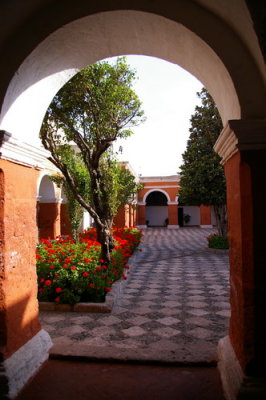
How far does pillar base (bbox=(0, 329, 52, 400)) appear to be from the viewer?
241 centimetres

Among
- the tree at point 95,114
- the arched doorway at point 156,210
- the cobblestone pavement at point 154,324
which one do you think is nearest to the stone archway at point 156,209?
the arched doorway at point 156,210

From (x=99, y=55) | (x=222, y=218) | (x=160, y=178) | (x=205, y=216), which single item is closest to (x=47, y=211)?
(x=222, y=218)

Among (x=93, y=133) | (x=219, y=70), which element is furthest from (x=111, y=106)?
(x=219, y=70)

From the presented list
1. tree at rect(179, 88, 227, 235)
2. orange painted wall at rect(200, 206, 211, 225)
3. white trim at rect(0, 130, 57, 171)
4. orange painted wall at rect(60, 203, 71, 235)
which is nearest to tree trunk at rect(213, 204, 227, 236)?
tree at rect(179, 88, 227, 235)

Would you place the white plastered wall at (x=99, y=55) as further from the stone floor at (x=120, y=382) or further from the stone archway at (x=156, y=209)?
the stone archway at (x=156, y=209)

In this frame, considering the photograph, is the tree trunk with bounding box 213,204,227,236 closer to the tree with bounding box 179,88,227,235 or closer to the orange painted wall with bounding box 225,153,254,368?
the tree with bounding box 179,88,227,235

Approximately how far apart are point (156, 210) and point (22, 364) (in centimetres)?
2895

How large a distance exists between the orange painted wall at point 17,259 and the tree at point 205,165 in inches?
385

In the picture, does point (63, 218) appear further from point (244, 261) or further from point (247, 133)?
point (247, 133)

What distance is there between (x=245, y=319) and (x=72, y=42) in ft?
9.17

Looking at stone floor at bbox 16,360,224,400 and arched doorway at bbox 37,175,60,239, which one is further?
arched doorway at bbox 37,175,60,239

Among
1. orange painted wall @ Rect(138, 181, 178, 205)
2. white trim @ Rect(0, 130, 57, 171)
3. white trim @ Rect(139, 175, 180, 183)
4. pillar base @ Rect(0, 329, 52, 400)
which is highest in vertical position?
white trim @ Rect(139, 175, 180, 183)

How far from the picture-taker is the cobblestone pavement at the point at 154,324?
329 centimetres

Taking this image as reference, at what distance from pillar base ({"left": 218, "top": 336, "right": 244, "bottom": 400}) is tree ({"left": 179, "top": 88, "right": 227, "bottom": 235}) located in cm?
959
